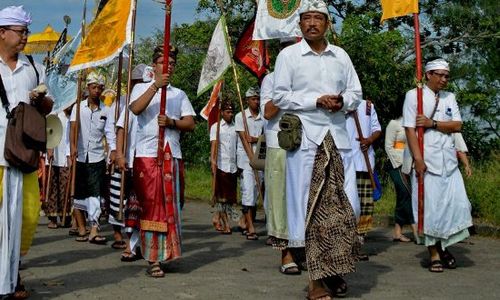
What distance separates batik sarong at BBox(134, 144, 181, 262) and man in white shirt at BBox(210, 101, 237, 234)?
4.58 m

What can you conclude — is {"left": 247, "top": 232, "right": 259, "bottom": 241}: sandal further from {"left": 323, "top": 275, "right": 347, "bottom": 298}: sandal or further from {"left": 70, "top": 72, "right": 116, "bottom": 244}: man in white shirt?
{"left": 323, "top": 275, "right": 347, "bottom": 298}: sandal

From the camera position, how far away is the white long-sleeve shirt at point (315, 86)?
7.09 m

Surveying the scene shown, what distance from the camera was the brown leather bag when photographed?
21.6 feet

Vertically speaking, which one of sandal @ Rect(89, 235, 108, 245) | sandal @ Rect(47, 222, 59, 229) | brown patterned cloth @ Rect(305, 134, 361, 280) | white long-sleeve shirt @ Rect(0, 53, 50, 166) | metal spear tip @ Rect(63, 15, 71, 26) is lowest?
sandal @ Rect(89, 235, 108, 245)

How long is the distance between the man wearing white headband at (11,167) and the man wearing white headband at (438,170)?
3.66 meters

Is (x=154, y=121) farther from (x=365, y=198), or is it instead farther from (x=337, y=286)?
(x=365, y=198)

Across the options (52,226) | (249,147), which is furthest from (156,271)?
(52,226)

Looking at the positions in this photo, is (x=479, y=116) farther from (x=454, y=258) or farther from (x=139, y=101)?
(x=139, y=101)

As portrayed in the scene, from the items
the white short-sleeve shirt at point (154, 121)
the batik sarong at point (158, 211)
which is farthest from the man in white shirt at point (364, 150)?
the batik sarong at point (158, 211)

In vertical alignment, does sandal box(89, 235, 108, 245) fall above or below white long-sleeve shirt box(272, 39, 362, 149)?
below

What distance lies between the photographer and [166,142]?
8.45 metres

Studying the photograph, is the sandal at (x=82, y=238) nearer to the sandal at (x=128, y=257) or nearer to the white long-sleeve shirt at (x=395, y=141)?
the sandal at (x=128, y=257)

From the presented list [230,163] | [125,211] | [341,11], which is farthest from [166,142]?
[341,11]

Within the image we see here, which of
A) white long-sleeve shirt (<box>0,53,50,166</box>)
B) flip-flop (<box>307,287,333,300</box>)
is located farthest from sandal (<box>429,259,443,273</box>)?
white long-sleeve shirt (<box>0,53,50,166</box>)
